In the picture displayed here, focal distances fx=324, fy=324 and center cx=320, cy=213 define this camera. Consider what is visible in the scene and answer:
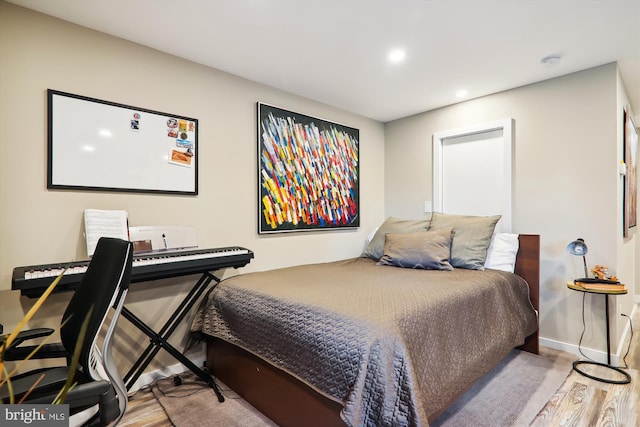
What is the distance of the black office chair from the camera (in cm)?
115

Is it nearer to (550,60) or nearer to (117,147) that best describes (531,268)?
(550,60)

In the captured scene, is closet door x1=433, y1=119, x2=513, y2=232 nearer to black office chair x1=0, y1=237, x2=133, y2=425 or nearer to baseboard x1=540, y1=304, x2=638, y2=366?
baseboard x1=540, y1=304, x2=638, y2=366

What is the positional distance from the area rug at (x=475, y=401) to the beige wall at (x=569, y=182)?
1.83 ft

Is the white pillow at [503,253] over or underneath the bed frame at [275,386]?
over

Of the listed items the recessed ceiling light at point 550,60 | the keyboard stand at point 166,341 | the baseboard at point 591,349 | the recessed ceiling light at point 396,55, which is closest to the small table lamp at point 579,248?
the baseboard at point 591,349

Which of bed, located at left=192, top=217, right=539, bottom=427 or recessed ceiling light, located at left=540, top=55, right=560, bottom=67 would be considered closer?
bed, located at left=192, top=217, right=539, bottom=427

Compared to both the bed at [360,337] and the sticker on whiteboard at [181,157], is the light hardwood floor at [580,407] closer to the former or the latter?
the bed at [360,337]

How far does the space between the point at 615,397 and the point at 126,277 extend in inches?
116

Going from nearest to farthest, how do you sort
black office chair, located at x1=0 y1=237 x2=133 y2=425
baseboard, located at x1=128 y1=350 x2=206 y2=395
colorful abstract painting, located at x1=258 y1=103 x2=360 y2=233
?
black office chair, located at x1=0 y1=237 x2=133 y2=425 < baseboard, located at x1=128 y1=350 x2=206 y2=395 < colorful abstract painting, located at x1=258 y1=103 x2=360 y2=233

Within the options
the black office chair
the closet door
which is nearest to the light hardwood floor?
the black office chair

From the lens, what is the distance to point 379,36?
2234mm

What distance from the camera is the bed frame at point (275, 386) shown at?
1.59m

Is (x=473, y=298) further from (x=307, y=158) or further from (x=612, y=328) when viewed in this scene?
Answer: (x=307, y=158)

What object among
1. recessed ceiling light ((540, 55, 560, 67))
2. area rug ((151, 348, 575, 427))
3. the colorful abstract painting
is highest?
recessed ceiling light ((540, 55, 560, 67))
